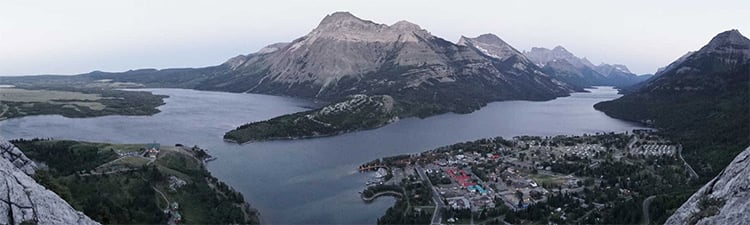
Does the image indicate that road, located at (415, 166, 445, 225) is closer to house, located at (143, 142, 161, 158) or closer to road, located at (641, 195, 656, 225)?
road, located at (641, 195, 656, 225)

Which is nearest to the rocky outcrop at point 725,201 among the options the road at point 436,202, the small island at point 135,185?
the road at point 436,202

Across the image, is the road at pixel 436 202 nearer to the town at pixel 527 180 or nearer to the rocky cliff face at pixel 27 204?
the town at pixel 527 180

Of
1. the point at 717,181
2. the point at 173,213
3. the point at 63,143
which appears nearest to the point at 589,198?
the point at 717,181

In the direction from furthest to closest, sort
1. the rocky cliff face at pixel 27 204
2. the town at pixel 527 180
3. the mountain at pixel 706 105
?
the mountain at pixel 706 105 → the town at pixel 527 180 → the rocky cliff face at pixel 27 204

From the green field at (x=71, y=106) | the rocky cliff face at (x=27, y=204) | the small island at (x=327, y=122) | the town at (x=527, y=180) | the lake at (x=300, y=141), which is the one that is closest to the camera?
the rocky cliff face at (x=27, y=204)

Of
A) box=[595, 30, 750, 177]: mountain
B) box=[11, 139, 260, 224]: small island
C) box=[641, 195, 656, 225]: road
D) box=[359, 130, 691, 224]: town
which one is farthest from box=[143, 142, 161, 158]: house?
box=[595, 30, 750, 177]: mountain

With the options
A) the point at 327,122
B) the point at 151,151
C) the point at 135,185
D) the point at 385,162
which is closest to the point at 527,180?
the point at 385,162
